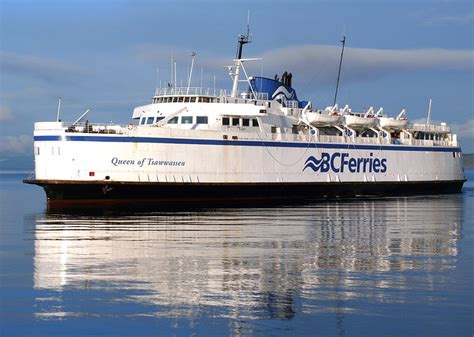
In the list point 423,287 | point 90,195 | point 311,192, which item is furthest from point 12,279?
point 311,192

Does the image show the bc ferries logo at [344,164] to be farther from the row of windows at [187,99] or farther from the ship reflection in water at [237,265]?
the ship reflection in water at [237,265]

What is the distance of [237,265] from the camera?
53.5 ft

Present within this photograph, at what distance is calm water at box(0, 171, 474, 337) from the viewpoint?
11.2 metres

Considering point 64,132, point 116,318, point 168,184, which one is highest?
point 64,132

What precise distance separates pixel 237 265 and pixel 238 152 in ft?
74.2

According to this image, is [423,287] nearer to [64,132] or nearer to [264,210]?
[264,210]

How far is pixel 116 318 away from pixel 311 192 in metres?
31.9

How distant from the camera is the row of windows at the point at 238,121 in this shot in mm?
39103

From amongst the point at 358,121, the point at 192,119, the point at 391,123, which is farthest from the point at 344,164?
the point at 192,119

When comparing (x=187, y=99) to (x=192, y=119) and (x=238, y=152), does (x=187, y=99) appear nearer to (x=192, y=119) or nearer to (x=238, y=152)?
(x=192, y=119)

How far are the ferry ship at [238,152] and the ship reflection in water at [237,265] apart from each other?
6.25 meters

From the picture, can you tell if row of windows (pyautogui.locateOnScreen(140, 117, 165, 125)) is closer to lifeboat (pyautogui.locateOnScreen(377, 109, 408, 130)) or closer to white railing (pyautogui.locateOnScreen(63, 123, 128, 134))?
white railing (pyautogui.locateOnScreen(63, 123, 128, 134))

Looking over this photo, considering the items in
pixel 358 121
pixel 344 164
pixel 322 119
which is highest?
pixel 358 121

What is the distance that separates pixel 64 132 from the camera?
3403cm
